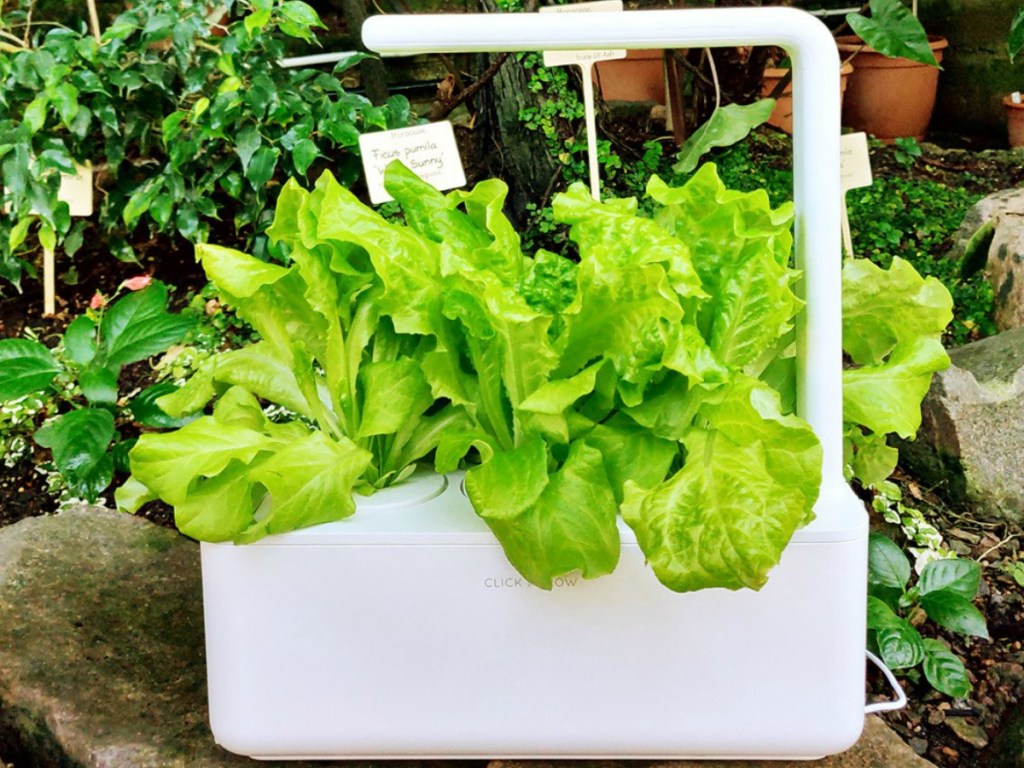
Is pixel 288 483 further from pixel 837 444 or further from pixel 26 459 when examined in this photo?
pixel 26 459

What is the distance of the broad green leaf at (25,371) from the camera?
138 centimetres

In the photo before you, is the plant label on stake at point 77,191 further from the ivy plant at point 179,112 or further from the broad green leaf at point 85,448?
the broad green leaf at point 85,448

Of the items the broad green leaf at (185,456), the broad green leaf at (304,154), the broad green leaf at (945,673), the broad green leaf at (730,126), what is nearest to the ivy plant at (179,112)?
the broad green leaf at (304,154)

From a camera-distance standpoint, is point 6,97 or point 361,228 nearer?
point 361,228

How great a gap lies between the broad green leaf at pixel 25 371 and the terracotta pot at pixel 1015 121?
10.8 ft

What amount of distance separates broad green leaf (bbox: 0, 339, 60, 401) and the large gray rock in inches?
7.2

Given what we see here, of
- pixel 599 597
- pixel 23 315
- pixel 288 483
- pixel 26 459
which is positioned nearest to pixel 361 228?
pixel 288 483

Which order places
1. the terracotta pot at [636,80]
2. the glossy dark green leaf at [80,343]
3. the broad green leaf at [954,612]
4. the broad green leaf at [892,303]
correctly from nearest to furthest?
the broad green leaf at [892,303]
the broad green leaf at [954,612]
the glossy dark green leaf at [80,343]
the terracotta pot at [636,80]

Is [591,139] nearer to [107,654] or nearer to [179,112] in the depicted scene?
[107,654]

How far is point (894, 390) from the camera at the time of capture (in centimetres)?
86

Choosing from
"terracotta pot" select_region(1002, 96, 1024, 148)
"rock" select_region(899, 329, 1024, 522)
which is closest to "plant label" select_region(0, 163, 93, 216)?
"rock" select_region(899, 329, 1024, 522)

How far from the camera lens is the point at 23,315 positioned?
2367 mm

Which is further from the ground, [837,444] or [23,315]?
[837,444]

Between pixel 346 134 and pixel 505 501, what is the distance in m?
1.23
